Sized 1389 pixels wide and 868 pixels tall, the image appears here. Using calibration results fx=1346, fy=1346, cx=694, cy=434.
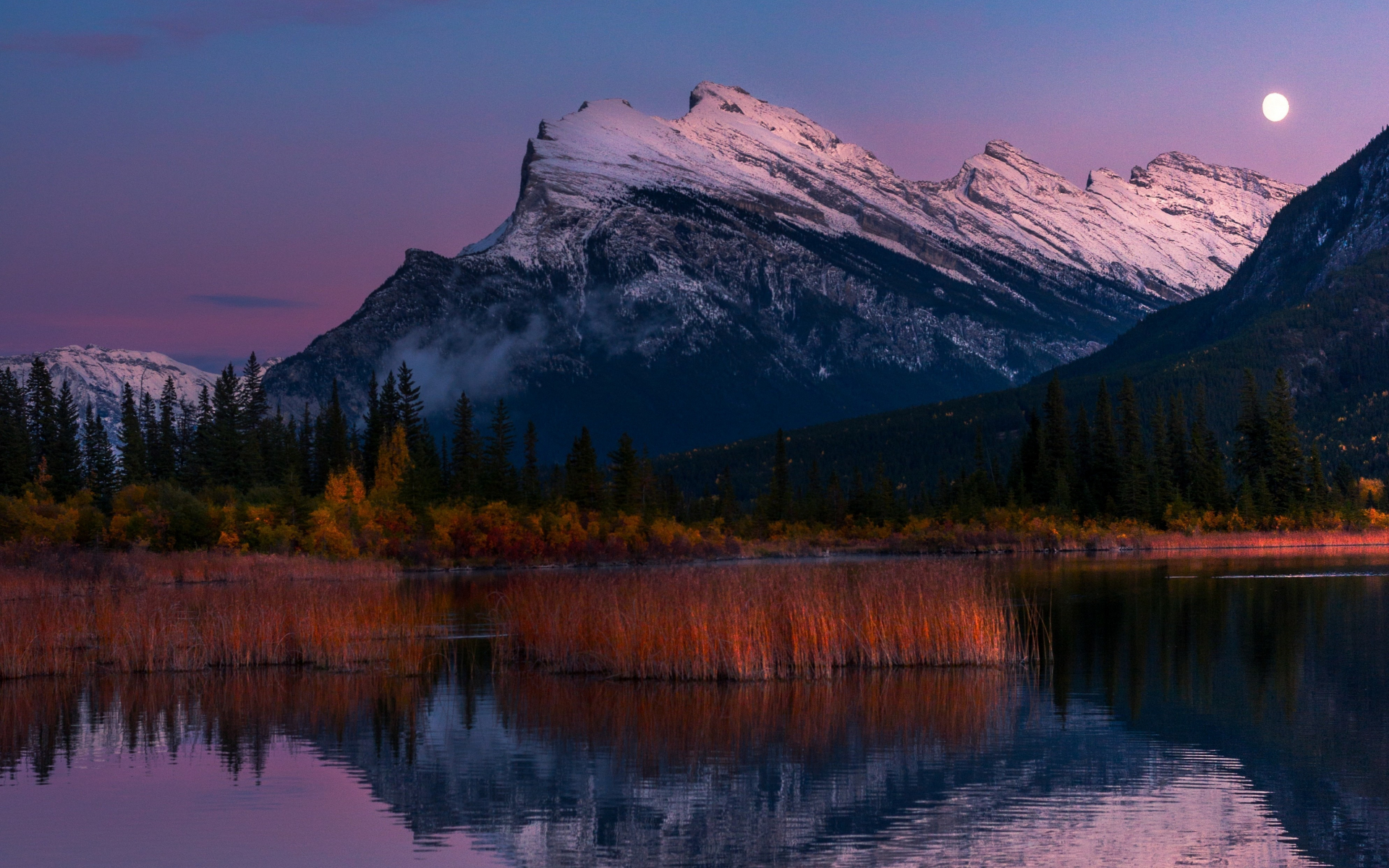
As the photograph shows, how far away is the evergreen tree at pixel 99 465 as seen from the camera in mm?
123562

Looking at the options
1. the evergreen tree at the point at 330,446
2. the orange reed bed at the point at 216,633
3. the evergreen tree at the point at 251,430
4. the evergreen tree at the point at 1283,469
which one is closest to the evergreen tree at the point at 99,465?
the evergreen tree at the point at 251,430

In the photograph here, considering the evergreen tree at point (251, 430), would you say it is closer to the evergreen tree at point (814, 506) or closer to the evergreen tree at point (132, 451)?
the evergreen tree at point (132, 451)

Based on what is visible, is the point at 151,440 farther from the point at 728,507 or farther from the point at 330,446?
the point at 728,507

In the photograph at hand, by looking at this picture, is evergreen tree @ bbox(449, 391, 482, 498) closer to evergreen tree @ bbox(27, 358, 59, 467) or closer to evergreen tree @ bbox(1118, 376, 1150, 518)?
evergreen tree @ bbox(27, 358, 59, 467)

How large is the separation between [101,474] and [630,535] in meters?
54.2

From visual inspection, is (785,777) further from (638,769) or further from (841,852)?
(841,852)

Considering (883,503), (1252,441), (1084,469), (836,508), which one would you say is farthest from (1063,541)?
(836,508)

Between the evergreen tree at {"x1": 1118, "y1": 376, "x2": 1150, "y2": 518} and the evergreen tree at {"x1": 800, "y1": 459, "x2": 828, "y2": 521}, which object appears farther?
the evergreen tree at {"x1": 800, "y1": 459, "x2": 828, "y2": 521}

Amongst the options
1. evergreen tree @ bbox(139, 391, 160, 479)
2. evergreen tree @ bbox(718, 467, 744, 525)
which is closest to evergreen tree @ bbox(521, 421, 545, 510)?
evergreen tree @ bbox(718, 467, 744, 525)

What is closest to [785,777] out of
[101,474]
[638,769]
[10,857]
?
[638,769]

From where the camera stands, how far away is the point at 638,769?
23.2 metres

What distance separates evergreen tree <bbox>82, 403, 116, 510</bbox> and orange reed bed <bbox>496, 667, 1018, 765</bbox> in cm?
9593

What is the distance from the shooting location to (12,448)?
125062 millimetres

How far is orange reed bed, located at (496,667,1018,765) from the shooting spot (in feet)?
81.9
